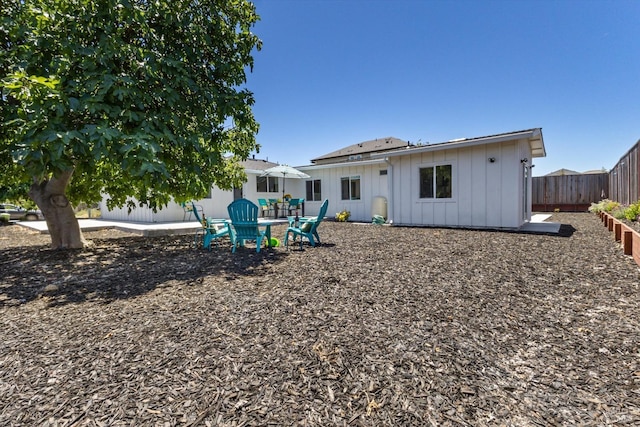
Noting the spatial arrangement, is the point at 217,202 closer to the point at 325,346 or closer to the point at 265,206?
the point at 265,206

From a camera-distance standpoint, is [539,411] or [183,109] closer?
[539,411]

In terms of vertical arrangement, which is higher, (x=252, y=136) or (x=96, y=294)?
(x=252, y=136)

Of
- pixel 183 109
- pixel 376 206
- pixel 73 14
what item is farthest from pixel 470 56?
pixel 73 14

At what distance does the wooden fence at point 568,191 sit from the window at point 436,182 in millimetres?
12329

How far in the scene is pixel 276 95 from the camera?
1470 cm

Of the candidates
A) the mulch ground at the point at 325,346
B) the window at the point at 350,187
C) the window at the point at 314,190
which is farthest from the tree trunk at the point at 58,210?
the window at the point at 314,190

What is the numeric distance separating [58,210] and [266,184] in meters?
10.00

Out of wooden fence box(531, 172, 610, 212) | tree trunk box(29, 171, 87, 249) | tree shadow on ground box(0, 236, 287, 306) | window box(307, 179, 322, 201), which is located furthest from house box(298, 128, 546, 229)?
tree trunk box(29, 171, 87, 249)

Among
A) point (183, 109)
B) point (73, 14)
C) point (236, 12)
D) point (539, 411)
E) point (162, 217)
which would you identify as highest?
point (236, 12)

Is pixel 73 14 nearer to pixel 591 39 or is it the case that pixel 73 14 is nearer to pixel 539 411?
pixel 539 411

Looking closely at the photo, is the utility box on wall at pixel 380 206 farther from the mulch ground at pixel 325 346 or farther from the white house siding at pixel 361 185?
the mulch ground at pixel 325 346

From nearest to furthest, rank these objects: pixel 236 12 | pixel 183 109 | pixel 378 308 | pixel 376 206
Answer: pixel 378 308
pixel 183 109
pixel 236 12
pixel 376 206

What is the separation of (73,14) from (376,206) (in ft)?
34.6

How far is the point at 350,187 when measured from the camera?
46.7 ft
